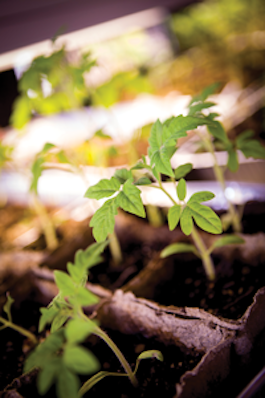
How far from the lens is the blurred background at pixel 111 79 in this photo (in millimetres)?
1149

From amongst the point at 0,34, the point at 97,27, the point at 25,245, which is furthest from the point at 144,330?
the point at 97,27

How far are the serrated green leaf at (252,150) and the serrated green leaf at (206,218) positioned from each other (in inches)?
12.4

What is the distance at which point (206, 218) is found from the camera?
634 mm

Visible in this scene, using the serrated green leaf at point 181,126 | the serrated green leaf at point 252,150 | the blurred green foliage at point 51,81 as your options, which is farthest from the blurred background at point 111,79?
the serrated green leaf at point 181,126

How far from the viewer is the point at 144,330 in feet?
2.76

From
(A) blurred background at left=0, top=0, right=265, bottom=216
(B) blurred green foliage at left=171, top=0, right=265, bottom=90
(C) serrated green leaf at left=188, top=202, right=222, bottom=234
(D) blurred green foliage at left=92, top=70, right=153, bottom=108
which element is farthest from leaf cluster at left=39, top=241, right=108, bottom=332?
(B) blurred green foliage at left=171, top=0, right=265, bottom=90

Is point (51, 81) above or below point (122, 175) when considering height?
above

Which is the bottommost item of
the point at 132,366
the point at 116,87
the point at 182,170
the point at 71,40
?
the point at 132,366

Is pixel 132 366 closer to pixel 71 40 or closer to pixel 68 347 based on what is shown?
pixel 68 347

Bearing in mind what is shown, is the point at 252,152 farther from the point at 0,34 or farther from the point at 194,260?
the point at 0,34

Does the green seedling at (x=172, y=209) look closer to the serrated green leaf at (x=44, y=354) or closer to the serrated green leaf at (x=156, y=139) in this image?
the serrated green leaf at (x=156, y=139)

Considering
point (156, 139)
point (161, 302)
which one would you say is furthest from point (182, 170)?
point (161, 302)

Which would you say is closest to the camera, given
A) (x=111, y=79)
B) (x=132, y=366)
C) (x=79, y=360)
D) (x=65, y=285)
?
(x=79, y=360)

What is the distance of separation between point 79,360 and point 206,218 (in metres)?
0.37
